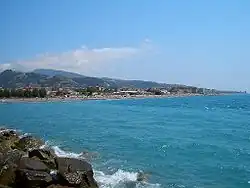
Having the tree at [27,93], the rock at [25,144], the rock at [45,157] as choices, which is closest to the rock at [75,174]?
the rock at [45,157]

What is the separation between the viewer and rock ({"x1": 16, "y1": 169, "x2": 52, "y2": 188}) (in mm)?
17453

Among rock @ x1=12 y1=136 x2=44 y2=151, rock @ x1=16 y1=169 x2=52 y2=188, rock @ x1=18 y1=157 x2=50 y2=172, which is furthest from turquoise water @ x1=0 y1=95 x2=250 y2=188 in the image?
rock @ x1=16 y1=169 x2=52 y2=188

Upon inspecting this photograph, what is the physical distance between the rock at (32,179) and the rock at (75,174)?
618mm

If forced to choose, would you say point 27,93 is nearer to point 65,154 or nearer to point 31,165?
point 65,154

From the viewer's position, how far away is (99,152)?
32094mm

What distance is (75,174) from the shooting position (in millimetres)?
18109

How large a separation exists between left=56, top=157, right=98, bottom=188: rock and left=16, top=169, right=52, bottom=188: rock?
0.62m

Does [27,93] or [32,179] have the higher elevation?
[32,179]

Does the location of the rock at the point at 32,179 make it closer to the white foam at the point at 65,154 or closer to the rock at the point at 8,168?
the rock at the point at 8,168

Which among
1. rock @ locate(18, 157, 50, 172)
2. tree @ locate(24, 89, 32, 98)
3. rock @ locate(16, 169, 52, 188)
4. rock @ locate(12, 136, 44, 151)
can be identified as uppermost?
rock @ locate(18, 157, 50, 172)

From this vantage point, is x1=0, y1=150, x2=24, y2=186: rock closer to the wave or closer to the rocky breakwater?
the rocky breakwater

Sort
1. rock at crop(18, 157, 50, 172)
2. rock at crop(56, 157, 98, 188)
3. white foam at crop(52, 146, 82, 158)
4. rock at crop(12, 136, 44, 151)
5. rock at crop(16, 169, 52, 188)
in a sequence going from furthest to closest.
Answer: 1. rock at crop(12, 136, 44, 151)
2. white foam at crop(52, 146, 82, 158)
3. rock at crop(18, 157, 50, 172)
4. rock at crop(56, 157, 98, 188)
5. rock at crop(16, 169, 52, 188)

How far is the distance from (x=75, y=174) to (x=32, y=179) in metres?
1.91

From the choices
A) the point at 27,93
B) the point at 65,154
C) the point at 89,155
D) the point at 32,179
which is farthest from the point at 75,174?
the point at 27,93
